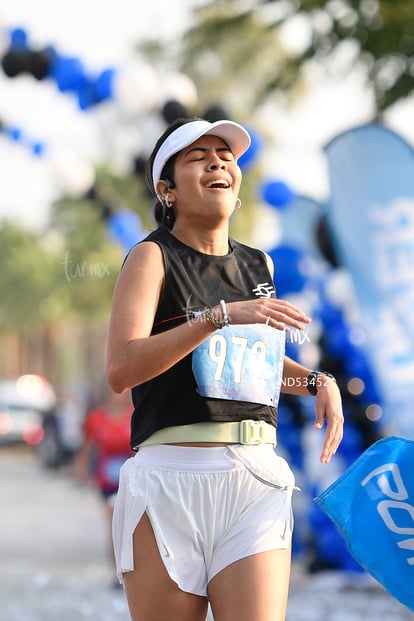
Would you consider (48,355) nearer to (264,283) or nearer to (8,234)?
(8,234)

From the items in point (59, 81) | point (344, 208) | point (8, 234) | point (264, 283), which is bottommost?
point (264, 283)

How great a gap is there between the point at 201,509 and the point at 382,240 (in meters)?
4.26

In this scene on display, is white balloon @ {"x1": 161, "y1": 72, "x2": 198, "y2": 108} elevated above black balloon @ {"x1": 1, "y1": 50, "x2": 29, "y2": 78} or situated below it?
below

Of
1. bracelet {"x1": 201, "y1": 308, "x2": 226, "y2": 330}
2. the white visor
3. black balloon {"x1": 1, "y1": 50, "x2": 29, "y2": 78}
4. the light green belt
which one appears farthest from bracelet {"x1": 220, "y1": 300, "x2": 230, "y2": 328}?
black balloon {"x1": 1, "y1": 50, "x2": 29, "y2": 78}

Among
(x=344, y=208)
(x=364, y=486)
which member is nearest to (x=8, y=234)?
(x=344, y=208)

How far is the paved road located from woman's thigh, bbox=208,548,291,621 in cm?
383

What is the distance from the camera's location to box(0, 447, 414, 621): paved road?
22.1 feet

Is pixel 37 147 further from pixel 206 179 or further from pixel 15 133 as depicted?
pixel 206 179

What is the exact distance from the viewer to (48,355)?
43.0 meters

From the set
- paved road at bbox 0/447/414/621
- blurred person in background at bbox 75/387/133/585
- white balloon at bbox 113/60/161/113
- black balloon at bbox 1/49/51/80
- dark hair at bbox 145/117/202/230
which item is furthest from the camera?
black balloon at bbox 1/49/51/80

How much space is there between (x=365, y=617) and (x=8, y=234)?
141 ft

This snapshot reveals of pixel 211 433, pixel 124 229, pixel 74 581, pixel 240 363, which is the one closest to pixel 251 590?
pixel 211 433

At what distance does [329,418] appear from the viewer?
9.50 ft

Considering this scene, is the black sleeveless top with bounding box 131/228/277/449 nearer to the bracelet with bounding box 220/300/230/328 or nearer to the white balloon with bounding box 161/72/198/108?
the bracelet with bounding box 220/300/230/328
